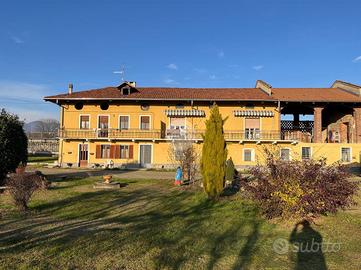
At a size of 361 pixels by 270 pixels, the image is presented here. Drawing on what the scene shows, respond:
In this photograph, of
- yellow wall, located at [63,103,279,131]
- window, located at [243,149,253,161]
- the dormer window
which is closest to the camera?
window, located at [243,149,253,161]

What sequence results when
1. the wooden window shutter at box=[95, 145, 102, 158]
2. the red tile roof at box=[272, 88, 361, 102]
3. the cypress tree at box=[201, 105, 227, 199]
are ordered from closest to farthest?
the cypress tree at box=[201, 105, 227, 199]
the red tile roof at box=[272, 88, 361, 102]
the wooden window shutter at box=[95, 145, 102, 158]

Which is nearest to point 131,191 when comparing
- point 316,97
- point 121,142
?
point 121,142

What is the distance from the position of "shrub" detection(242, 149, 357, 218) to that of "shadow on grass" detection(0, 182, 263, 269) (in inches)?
28.4

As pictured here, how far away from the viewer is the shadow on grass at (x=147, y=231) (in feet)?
18.6

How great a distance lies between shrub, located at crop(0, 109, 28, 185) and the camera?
44.1 feet

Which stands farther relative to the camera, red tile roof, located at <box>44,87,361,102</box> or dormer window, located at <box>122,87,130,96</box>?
dormer window, located at <box>122,87,130,96</box>

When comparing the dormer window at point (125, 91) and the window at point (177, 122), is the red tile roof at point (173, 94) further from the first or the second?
the window at point (177, 122)

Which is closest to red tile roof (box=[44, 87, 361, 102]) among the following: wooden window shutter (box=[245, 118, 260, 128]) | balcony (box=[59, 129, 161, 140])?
wooden window shutter (box=[245, 118, 260, 128])

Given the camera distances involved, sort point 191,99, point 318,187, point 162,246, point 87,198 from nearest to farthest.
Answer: point 162,246 → point 318,187 → point 87,198 → point 191,99

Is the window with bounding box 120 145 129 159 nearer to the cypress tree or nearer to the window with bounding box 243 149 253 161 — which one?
the window with bounding box 243 149 253 161

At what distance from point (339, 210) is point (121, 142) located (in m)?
22.3

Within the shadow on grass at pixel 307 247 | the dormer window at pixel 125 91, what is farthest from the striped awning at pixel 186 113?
the shadow on grass at pixel 307 247

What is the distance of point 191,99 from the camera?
28.8 meters

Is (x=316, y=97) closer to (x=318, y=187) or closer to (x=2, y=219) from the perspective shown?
(x=318, y=187)
